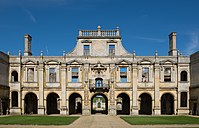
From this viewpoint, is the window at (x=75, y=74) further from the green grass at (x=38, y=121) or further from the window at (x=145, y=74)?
the green grass at (x=38, y=121)

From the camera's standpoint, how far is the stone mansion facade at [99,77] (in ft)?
145

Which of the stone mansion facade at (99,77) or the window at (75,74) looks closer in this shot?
the stone mansion facade at (99,77)

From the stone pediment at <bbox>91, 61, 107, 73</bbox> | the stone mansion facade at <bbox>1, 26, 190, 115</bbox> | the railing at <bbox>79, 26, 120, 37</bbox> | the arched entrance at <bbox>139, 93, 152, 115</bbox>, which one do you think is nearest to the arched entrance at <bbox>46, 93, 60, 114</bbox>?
the stone mansion facade at <bbox>1, 26, 190, 115</bbox>

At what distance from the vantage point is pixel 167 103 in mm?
48594

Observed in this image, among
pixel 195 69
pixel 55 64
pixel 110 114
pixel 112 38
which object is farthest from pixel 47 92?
pixel 195 69

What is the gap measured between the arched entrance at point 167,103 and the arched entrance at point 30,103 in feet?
71.1

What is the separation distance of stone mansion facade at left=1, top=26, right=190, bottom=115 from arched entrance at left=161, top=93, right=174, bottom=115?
283cm

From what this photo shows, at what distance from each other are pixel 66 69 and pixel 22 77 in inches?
277

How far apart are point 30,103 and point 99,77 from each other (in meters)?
12.9

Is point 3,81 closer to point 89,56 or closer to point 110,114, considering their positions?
point 89,56

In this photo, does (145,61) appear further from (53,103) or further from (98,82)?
(53,103)

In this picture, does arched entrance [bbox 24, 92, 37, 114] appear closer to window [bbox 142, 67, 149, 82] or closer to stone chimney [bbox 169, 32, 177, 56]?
window [bbox 142, 67, 149, 82]

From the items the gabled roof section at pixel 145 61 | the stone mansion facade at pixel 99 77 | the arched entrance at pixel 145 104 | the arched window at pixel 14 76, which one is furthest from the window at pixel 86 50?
the arched entrance at pixel 145 104

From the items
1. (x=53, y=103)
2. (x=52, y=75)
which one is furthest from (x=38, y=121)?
(x=53, y=103)
